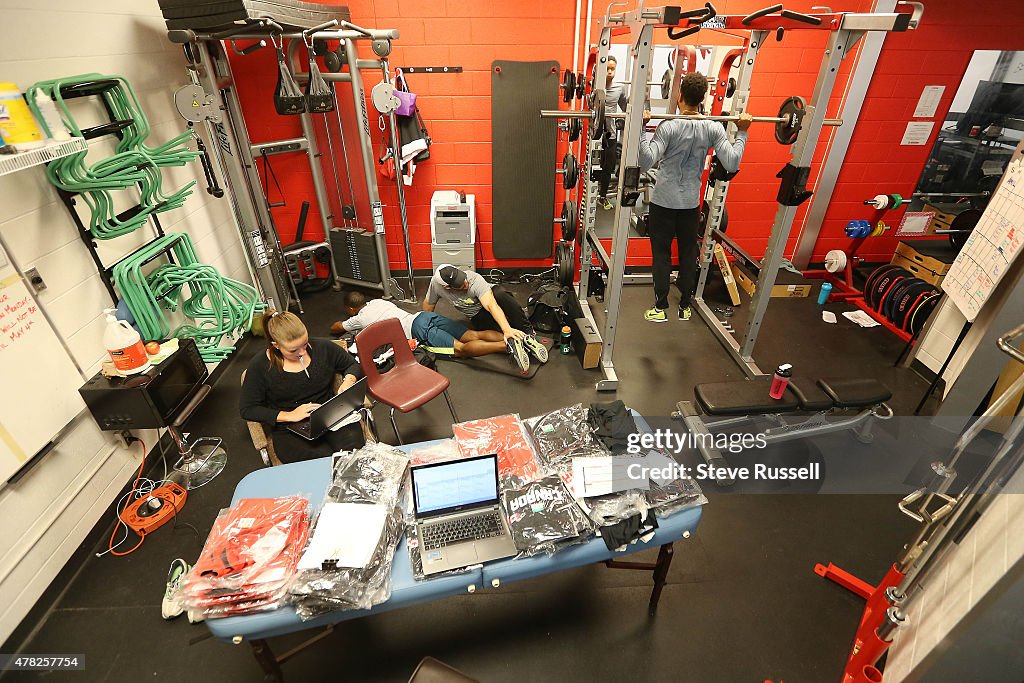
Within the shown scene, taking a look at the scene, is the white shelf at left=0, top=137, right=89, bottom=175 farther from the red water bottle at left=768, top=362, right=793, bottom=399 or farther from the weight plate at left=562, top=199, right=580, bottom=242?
the red water bottle at left=768, top=362, right=793, bottom=399

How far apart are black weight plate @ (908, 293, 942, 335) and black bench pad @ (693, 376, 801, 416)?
2.15 m

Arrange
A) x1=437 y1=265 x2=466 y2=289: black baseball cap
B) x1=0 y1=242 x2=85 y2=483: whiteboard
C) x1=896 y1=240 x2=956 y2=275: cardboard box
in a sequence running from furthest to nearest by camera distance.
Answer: x1=896 y1=240 x2=956 y2=275: cardboard box
x1=437 y1=265 x2=466 y2=289: black baseball cap
x1=0 y1=242 x2=85 y2=483: whiteboard

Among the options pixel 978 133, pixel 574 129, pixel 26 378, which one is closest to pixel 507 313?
pixel 574 129

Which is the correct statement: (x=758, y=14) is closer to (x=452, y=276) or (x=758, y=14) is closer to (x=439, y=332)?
(x=452, y=276)

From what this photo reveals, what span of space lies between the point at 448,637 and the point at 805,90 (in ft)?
18.0

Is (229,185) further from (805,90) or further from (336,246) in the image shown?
(805,90)

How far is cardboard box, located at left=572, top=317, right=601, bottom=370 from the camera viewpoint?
4.04 meters

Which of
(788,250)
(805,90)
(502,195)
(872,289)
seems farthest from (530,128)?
(872,289)

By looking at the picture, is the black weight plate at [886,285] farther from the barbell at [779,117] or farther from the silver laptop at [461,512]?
the silver laptop at [461,512]

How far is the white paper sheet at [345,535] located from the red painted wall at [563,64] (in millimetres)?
3991

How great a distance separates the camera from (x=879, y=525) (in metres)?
2.83

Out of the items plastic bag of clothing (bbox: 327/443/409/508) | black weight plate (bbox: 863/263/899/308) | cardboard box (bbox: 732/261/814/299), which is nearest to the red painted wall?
cardboard box (bbox: 732/261/814/299)

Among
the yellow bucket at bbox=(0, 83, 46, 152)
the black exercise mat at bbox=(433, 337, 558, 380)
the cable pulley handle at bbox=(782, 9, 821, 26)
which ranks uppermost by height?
the cable pulley handle at bbox=(782, 9, 821, 26)

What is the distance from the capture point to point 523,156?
16.3 feet
